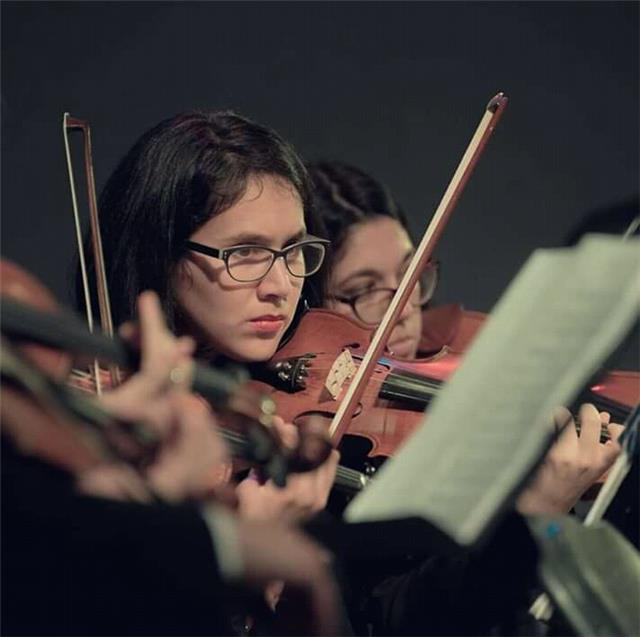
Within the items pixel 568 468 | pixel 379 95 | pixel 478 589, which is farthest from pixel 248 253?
pixel 379 95

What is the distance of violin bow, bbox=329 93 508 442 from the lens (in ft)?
4.06

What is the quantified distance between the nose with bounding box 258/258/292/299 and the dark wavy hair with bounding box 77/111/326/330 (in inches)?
3.4

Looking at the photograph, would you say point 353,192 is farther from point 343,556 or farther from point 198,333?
point 343,556

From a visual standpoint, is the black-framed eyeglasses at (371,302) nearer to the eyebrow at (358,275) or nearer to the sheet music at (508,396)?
the eyebrow at (358,275)

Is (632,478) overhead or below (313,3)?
below

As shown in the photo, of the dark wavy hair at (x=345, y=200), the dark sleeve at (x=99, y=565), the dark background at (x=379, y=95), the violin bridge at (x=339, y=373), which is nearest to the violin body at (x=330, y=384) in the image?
the violin bridge at (x=339, y=373)

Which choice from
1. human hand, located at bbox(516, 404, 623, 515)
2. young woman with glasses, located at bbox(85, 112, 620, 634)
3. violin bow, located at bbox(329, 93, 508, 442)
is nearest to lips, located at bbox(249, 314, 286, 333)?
young woman with glasses, located at bbox(85, 112, 620, 634)

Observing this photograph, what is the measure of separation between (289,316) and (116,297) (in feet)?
0.64

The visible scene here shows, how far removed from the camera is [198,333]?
137cm

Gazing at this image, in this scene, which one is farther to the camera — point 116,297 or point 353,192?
point 353,192

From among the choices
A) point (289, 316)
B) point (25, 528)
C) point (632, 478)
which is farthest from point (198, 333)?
point (25, 528)

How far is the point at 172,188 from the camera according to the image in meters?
1.40

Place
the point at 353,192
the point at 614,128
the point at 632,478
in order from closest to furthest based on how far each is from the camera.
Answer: the point at 632,478 < the point at 353,192 < the point at 614,128

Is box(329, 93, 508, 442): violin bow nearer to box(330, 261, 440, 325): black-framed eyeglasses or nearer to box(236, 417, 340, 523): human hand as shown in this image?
box(236, 417, 340, 523): human hand
